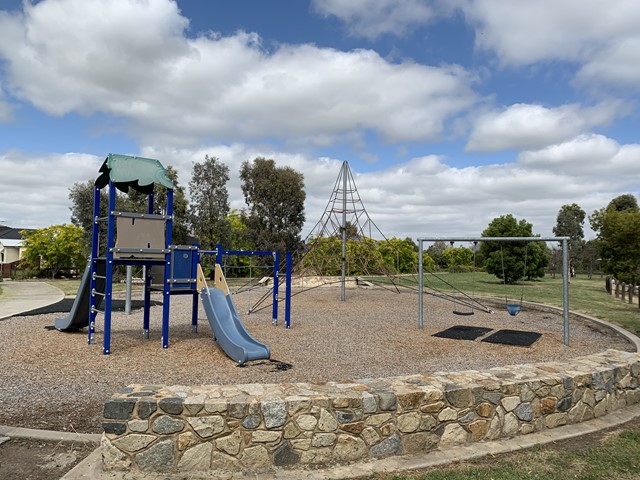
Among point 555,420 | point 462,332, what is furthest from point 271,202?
point 555,420

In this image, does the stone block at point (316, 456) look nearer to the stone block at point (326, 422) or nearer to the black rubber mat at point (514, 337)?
the stone block at point (326, 422)

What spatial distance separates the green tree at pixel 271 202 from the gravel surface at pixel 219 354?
22.8 m

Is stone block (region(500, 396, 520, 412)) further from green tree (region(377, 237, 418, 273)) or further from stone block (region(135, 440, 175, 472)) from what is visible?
green tree (region(377, 237, 418, 273))

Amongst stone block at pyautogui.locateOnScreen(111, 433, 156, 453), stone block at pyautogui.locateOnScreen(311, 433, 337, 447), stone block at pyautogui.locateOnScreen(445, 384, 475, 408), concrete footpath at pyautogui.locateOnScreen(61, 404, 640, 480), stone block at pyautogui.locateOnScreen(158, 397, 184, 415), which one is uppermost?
stone block at pyautogui.locateOnScreen(158, 397, 184, 415)

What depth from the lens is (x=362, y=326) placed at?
11445 millimetres

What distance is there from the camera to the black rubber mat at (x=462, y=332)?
33.2 ft

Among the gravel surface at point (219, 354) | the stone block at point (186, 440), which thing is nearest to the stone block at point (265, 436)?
the stone block at point (186, 440)

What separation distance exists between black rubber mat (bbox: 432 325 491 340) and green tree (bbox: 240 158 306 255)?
82.2 ft

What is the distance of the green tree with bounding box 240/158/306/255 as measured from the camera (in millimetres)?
35938

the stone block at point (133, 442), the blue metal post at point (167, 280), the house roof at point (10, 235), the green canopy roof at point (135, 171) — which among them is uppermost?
the house roof at point (10, 235)

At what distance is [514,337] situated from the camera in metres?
9.95

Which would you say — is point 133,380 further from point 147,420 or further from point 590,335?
point 590,335

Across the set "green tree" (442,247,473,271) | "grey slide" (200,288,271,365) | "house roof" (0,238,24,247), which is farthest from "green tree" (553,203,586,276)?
"house roof" (0,238,24,247)

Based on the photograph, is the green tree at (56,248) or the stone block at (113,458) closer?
the stone block at (113,458)
